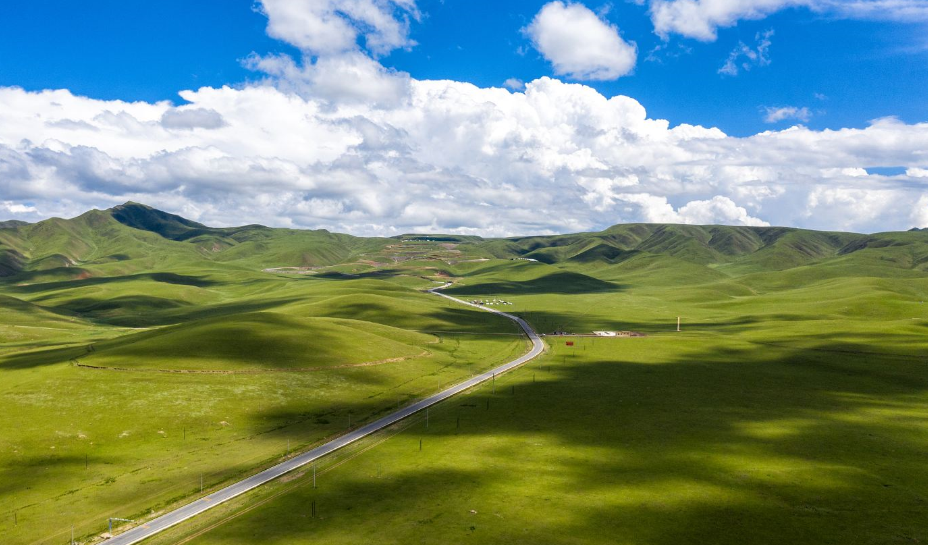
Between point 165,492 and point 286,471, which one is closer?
point 165,492

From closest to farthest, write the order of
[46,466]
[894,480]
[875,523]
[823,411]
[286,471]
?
[875,523] < [894,480] < [286,471] < [46,466] < [823,411]

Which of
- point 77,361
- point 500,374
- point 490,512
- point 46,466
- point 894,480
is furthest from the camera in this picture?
point 500,374

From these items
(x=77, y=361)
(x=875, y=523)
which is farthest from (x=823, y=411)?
(x=77, y=361)

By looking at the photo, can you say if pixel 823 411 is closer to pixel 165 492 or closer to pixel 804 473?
pixel 804 473

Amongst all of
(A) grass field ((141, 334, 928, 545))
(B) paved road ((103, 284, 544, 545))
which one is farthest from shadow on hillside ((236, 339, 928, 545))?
(B) paved road ((103, 284, 544, 545))

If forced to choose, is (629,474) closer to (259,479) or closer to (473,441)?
(473,441)

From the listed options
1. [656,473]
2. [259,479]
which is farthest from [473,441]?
[259,479]

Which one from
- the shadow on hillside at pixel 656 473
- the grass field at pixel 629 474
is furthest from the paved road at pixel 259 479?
the shadow on hillside at pixel 656 473

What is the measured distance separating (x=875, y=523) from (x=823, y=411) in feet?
149

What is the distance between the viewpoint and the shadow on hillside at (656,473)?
48.4 meters

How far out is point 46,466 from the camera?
69.4 meters

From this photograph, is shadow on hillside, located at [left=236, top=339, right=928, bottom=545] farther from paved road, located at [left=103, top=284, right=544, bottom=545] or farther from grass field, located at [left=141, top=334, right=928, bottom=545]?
paved road, located at [left=103, top=284, right=544, bottom=545]

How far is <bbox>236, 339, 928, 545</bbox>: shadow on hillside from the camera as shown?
1906 inches

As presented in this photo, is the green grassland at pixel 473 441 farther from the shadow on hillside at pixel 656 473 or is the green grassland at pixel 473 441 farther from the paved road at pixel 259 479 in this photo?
the paved road at pixel 259 479
